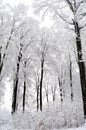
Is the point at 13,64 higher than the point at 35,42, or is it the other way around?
the point at 35,42

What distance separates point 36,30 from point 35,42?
1323 mm

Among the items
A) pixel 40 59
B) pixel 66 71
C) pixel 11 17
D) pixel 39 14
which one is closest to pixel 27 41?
pixel 40 59

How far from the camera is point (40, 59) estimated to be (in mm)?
20234

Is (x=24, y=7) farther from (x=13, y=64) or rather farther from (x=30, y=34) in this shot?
(x=13, y=64)

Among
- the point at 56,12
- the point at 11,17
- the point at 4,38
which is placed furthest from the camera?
the point at 11,17

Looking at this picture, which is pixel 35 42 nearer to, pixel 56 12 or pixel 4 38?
pixel 4 38

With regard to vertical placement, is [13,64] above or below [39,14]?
below

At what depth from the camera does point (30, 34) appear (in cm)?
1827

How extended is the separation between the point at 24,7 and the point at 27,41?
3768 millimetres

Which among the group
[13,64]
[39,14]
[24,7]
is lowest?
[13,64]

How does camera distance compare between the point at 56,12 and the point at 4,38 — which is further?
the point at 4,38

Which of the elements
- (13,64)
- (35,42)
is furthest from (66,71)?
(13,64)

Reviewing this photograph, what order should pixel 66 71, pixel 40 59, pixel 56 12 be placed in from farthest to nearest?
pixel 66 71, pixel 40 59, pixel 56 12

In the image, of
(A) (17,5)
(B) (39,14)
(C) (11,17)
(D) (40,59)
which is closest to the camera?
(B) (39,14)
